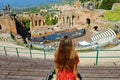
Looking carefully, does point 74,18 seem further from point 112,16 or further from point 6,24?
point 6,24

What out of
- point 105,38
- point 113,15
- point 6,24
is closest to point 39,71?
point 105,38

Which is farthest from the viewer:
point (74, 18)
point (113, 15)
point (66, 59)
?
point (74, 18)

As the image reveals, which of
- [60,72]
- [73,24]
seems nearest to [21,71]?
[60,72]

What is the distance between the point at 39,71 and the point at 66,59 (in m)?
3.82

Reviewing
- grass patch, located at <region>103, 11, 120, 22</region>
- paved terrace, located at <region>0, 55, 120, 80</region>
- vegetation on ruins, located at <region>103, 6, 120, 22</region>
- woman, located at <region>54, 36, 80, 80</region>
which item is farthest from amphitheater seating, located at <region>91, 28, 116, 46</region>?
woman, located at <region>54, 36, 80, 80</region>

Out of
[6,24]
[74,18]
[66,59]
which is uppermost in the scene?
[66,59]

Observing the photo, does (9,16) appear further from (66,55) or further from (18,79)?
(66,55)

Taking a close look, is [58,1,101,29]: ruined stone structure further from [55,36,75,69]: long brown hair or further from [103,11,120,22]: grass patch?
[55,36,75,69]: long brown hair

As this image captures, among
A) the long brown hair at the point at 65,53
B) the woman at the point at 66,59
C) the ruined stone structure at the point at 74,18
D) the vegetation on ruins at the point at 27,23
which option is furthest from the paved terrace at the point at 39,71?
the vegetation on ruins at the point at 27,23

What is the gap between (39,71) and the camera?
9070 mm

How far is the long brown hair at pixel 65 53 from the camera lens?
17.3ft

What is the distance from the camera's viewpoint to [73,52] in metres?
5.49

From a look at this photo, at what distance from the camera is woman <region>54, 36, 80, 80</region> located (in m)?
5.31

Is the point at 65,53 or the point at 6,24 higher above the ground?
the point at 65,53
